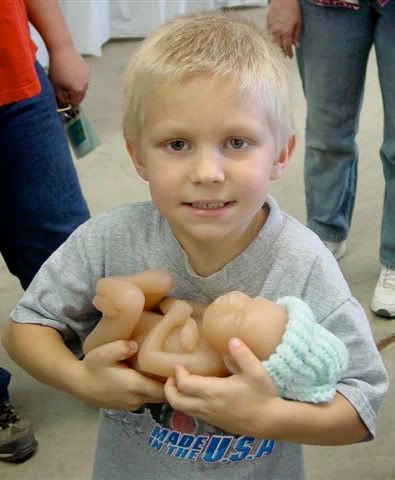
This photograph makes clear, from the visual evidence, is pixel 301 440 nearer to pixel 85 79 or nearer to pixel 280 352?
pixel 280 352

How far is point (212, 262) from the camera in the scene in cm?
95

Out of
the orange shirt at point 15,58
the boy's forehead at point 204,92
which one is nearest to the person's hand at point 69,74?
the orange shirt at point 15,58

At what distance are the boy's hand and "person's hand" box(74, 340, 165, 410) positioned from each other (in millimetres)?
38

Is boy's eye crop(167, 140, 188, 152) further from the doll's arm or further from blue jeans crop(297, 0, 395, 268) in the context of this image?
blue jeans crop(297, 0, 395, 268)

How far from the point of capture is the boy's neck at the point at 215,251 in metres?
0.95

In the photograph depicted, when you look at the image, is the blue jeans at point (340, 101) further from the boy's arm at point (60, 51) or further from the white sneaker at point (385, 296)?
the boy's arm at point (60, 51)

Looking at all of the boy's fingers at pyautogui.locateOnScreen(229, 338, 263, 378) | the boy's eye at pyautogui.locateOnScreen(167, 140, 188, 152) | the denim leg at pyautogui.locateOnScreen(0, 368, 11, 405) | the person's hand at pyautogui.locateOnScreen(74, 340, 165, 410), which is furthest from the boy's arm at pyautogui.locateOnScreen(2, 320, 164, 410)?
the denim leg at pyautogui.locateOnScreen(0, 368, 11, 405)

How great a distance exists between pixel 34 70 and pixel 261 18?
300 centimetres

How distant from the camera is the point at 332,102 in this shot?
1.97m

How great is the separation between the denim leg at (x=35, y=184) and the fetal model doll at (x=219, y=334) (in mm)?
644

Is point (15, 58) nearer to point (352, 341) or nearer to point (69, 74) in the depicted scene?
point (69, 74)

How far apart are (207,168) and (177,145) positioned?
0.18 ft

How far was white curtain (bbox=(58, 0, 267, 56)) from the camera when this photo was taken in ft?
12.2

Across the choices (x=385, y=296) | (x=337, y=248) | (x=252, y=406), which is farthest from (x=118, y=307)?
(x=337, y=248)
